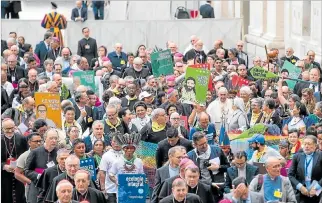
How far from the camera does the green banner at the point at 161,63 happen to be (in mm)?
32281

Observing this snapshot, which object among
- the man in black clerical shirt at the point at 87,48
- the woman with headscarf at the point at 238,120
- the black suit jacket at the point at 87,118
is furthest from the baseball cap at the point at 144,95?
the man in black clerical shirt at the point at 87,48

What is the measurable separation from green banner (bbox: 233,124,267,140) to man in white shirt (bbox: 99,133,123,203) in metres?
2.28

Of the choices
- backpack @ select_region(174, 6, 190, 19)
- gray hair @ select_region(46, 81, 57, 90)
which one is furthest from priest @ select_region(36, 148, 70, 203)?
backpack @ select_region(174, 6, 190, 19)

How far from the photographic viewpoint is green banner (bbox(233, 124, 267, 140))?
2447cm

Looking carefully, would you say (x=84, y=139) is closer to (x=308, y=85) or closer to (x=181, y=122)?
(x=181, y=122)

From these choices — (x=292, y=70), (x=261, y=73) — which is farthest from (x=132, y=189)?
(x=292, y=70)

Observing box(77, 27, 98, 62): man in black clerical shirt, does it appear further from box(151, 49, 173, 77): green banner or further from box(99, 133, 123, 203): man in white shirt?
box(99, 133, 123, 203): man in white shirt

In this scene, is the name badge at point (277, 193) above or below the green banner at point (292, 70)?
above

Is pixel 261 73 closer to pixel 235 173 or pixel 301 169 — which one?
pixel 301 169

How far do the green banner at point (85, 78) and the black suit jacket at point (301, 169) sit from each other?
30.1 feet

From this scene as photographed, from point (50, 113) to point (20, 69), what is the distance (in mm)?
7356

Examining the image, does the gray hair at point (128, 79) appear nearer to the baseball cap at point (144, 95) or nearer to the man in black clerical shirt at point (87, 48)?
the baseball cap at point (144, 95)

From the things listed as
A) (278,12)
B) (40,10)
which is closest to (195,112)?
(278,12)

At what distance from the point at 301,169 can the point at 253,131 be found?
1852 millimetres
